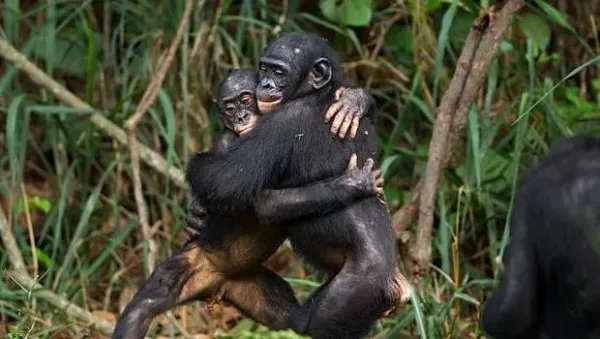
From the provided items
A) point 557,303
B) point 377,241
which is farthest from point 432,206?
point 557,303

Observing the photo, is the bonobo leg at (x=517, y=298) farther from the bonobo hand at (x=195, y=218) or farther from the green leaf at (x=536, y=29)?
the green leaf at (x=536, y=29)

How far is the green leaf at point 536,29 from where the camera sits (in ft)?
26.0

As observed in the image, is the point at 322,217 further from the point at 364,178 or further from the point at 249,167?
the point at 249,167

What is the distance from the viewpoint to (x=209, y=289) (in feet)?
20.5

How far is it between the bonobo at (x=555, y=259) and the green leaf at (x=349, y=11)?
11.4 ft

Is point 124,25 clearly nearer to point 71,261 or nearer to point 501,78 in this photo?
point 71,261

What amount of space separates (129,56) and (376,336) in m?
2.52

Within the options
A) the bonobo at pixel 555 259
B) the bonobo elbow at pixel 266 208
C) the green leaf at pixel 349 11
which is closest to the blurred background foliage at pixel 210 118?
the green leaf at pixel 349 11

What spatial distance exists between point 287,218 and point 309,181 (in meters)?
0.19

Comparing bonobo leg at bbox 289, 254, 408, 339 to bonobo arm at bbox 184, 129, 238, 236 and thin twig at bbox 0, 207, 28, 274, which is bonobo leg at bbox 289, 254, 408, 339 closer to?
bonobo arm at bbox 184, 129, 238, 236

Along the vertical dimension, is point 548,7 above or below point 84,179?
above

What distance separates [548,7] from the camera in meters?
7.88

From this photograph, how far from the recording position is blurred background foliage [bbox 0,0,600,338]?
7.80 metres

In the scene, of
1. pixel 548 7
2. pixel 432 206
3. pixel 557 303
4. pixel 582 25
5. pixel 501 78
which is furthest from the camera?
pixel 582 25
